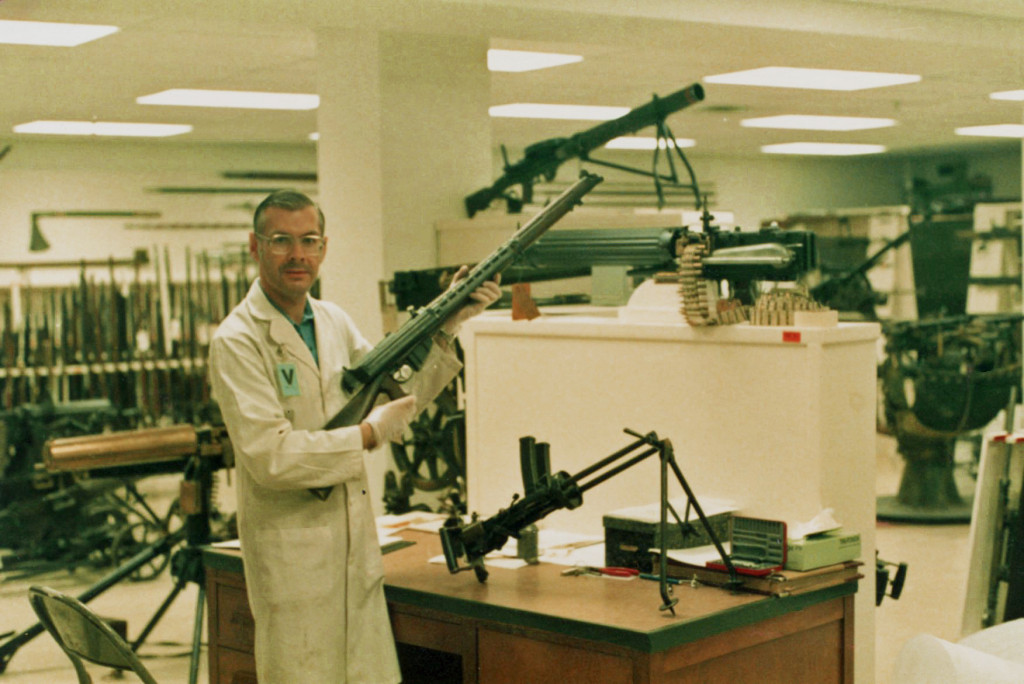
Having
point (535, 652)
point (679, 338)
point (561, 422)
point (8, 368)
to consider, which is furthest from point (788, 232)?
point (8, 368)

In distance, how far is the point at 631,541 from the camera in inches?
134

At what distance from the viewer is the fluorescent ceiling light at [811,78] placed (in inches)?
306

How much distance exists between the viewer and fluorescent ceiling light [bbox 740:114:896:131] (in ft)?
34.6

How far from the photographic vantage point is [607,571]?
3.40m

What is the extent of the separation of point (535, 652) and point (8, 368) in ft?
24.0

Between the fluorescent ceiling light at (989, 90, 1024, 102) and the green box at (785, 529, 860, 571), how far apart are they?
6.01m

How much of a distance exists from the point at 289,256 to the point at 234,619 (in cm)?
115

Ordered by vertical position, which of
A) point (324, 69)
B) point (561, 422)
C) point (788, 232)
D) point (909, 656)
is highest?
point (324, 69)

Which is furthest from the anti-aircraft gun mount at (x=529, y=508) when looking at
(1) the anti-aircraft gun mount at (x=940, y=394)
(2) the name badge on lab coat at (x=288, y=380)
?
(1) the anti-aircraft gun mount at (x=940, y=394)

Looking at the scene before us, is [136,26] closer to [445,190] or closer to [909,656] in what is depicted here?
[445,190]

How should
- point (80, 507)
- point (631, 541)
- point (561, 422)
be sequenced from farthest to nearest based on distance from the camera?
1. point (80, 507)
2. point (561, 422)
3. point (631, 541)

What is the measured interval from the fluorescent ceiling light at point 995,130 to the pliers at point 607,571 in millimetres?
9210

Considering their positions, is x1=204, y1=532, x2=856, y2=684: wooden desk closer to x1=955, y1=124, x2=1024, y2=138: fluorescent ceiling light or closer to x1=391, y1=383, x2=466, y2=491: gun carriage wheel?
x1=391, y1=383, x2=466, y2=491: gun carriage wheel

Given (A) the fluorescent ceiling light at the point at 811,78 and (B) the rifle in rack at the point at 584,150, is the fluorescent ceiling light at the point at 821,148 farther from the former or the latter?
(B) the rifle in rack at the point at 584,150
